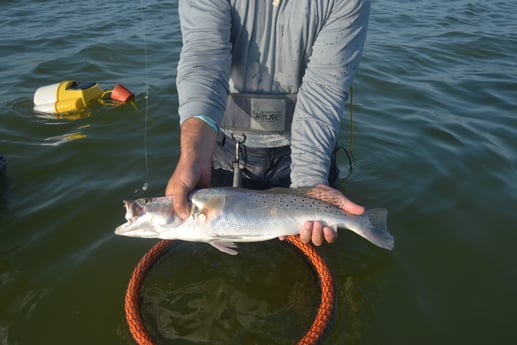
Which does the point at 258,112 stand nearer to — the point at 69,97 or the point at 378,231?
the point at 378,231

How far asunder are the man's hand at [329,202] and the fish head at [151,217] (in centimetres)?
96

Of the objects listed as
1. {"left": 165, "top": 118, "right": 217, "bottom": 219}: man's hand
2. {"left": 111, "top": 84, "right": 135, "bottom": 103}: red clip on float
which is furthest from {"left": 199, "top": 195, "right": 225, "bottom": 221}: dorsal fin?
{"left": 111, "top": 84, "right": 135, "bottom": 103}: red clip on float

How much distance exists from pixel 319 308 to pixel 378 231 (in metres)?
0.78

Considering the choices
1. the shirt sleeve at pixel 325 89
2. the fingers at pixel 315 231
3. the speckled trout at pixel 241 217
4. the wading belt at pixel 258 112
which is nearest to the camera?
the speckled trout at pixel 241 217

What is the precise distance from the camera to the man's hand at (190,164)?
2.91 metres

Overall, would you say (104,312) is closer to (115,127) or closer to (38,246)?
(38,246)

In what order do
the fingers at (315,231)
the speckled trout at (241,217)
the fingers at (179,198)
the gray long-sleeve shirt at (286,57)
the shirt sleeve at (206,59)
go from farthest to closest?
the gray long-sleeve shirt at (286,57)
the shirt sleeve at (206,59)
the fingers at (315,231)
the speckled trout at (241,217)
the fingers at (179,198)

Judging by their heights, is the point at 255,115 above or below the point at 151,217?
above

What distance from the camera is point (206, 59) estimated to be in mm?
3373

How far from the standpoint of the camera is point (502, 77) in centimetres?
864

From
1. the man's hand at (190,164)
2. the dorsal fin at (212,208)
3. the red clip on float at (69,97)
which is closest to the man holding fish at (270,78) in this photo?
the man's hand at (190,164)

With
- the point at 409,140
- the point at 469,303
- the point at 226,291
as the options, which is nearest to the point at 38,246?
the point at 226,291

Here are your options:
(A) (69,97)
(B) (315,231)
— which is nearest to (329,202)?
(B) (315,231)

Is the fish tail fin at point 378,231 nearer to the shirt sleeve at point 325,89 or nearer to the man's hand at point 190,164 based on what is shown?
the shirt sleeve at point 325,89
